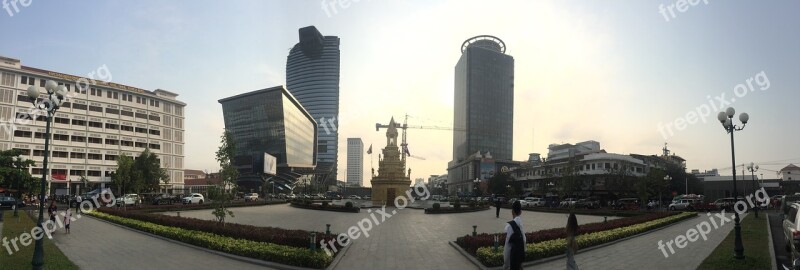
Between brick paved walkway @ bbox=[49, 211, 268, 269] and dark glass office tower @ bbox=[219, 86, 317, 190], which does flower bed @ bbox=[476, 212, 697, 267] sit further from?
dark glass office tower @ bbox=[219, 86, 317, 190]

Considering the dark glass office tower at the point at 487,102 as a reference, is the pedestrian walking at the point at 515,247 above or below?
below

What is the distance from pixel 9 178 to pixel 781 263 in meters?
59.3

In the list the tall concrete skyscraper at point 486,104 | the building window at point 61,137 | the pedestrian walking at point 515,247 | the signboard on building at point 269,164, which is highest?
the tall concrete skyscraper at point 486,104

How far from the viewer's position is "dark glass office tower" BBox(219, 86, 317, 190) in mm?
125125

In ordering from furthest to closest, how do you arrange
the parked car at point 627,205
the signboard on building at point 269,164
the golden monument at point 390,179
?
the signboard on building at point 269,164 → the golden monument at point 390,179 → the parked car at point 627,205

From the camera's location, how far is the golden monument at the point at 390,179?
5706 cm

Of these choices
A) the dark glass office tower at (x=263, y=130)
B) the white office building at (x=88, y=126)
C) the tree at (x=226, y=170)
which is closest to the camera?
the tree at (x=226, y=170)

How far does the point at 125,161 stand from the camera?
5053cm

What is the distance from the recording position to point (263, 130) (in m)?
131

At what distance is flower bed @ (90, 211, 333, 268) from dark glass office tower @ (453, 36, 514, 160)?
166117 millimetres

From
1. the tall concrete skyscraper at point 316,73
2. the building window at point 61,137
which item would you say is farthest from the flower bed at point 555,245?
the tall concrete skyscraper at point 316,73

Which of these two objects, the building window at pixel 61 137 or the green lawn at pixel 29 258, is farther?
the building window at pixel 61 137

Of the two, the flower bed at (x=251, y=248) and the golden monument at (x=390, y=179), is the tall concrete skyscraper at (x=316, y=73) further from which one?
the flower bed at (x=251, y=248)

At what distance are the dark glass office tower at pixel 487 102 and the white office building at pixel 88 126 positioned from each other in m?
114
